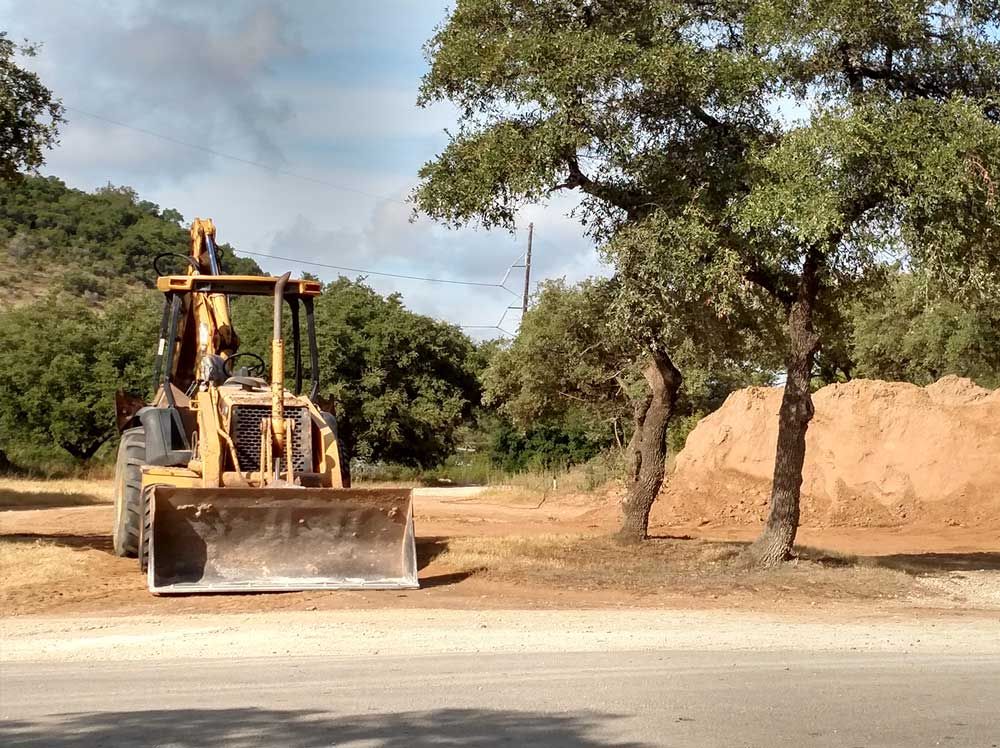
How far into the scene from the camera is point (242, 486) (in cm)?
1308

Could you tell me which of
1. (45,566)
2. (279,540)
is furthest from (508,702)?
(45,566)

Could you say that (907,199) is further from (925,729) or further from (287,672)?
(287,672)

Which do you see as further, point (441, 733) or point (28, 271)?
point (28, 271)

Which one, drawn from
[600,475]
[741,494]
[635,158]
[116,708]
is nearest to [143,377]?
[600,475]

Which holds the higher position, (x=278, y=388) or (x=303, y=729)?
(x=278, y=388)

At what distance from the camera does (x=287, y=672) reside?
8.38m

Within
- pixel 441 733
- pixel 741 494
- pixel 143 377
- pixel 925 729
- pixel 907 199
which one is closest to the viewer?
pixel 441 733

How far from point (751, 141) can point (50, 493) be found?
20.3 meters

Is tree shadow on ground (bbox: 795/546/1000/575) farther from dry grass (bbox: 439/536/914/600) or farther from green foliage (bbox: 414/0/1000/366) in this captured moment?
green foliage (bbox: 414/0/1000/366)

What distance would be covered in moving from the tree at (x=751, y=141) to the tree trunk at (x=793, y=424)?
0.03 metres

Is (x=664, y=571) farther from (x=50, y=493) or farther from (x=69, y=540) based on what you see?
(x=50, y=493)

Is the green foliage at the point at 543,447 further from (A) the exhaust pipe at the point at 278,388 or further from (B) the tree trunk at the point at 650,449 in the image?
(A) the exhaust pipe at the point at 278,388

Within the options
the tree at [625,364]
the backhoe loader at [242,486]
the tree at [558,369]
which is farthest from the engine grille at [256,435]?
the tree at [558,369]

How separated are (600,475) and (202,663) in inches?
1014
